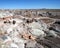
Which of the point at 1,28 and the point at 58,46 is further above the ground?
the point at 1,28

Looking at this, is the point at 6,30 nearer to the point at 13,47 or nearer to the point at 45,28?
the point at 13,47

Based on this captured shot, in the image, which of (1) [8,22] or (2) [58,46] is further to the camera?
(1) [8,22]

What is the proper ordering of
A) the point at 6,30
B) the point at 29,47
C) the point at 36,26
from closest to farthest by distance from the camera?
the point at 29,47, the point at 6,30, the point at 36,26

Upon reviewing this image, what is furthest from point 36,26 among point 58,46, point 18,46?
point 18,46

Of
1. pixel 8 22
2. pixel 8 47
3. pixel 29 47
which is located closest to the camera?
pixel 8 47

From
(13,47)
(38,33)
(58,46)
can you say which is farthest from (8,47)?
(38,33)

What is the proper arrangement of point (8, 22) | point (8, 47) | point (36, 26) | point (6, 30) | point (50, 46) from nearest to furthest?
point (8, 47) < point (50, 46) < point (6, 30) < point (8, 22) < point (36, 26)

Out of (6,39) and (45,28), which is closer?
(6,39)

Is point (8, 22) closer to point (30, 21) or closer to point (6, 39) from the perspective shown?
point (30, 21)

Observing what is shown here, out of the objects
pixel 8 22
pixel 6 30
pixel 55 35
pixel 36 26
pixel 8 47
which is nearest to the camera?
pixel 8 47
